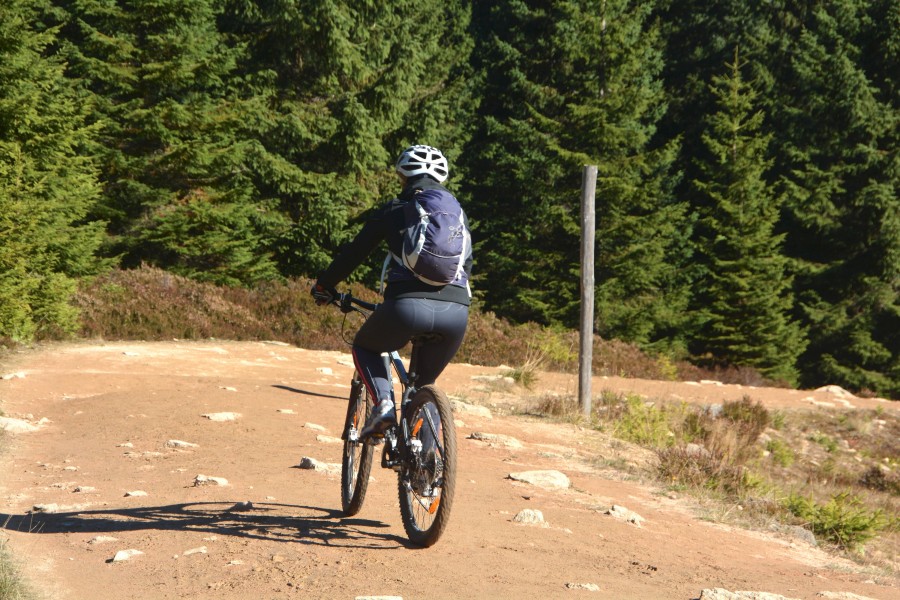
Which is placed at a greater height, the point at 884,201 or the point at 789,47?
the point at 789,47

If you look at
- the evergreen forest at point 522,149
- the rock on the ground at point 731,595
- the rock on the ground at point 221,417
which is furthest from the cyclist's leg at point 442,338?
the evergreen forest at point 522,149

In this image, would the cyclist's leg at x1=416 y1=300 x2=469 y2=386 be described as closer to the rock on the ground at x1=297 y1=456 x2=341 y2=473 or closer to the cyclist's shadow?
the cyclist's shadow

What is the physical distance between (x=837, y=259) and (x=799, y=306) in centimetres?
221

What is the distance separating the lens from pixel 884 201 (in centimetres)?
3266

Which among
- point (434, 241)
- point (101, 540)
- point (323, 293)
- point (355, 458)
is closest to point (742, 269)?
point (355, 458)

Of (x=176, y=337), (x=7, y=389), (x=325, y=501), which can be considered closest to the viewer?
(x=325, y=501)

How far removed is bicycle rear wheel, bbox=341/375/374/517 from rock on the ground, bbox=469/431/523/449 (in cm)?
400

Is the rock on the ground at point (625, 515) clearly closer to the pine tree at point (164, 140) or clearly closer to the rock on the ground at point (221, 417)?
the rock on the ground at point (221, 417)

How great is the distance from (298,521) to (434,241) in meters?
2.09

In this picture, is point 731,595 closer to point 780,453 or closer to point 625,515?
point 625,515

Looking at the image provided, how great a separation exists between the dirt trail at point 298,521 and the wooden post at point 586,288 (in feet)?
3.93

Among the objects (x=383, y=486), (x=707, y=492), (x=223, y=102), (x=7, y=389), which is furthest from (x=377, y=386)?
(x=223, y=102)

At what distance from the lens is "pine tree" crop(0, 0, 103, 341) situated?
1556 cm

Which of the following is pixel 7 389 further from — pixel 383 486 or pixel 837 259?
pixel 837 259
